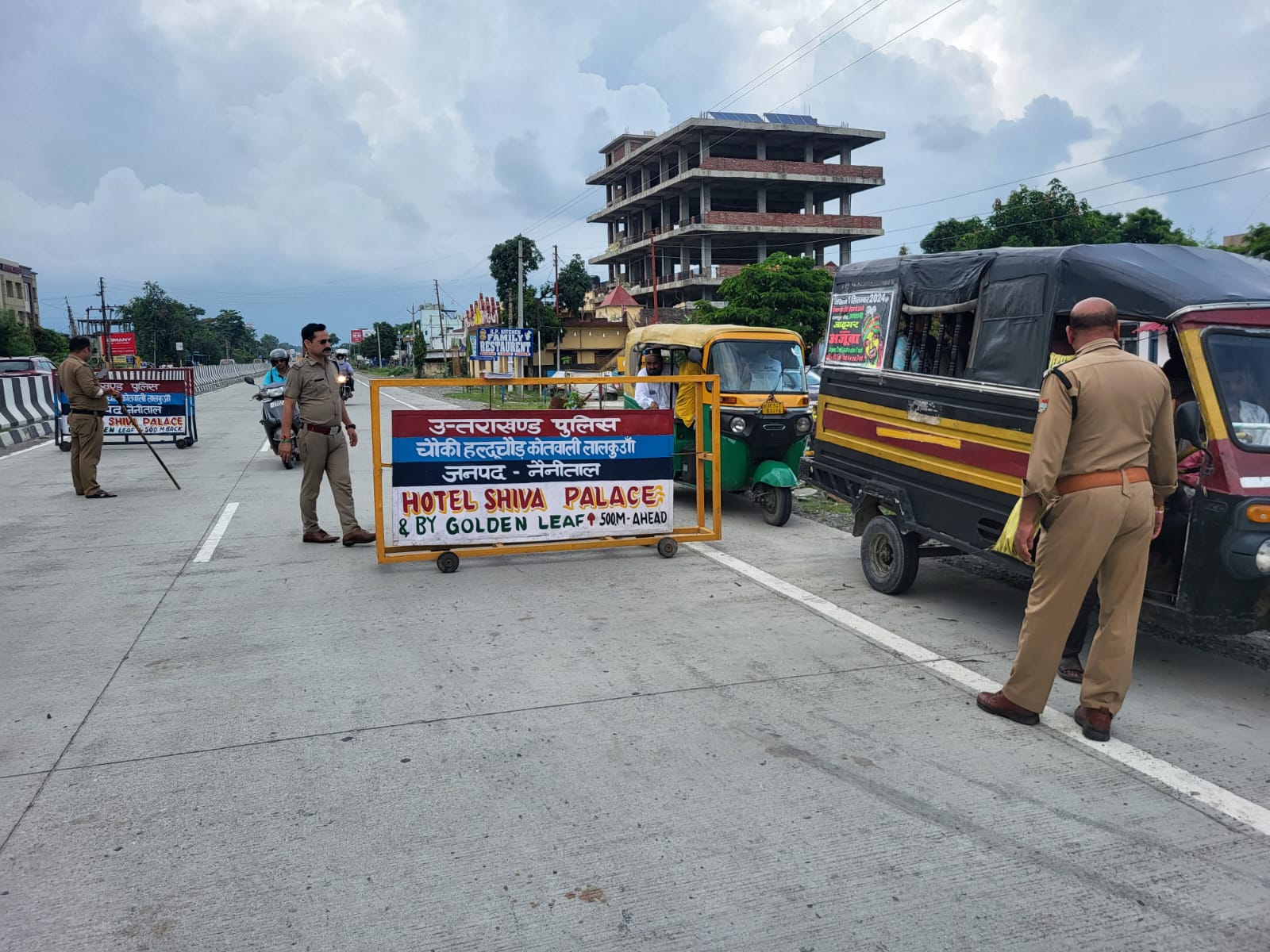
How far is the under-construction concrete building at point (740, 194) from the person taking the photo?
2840 inches

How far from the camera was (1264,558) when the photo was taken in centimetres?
439

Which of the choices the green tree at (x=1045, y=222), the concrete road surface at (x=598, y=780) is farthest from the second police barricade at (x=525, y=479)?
the green tree at (x=1045, y=222)

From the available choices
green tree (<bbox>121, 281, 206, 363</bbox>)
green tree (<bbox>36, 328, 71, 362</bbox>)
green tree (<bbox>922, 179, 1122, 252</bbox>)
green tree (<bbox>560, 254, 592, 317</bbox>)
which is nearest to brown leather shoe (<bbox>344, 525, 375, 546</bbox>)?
green tree (<bbox>922, 179, 1122, 252</bbox>)

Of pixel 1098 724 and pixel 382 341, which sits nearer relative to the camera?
pixel 1098 724

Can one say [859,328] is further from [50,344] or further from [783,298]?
[50,344]

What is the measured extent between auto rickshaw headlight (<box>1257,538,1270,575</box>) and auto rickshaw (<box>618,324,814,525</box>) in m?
5.24

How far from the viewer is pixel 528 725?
14.3 ft

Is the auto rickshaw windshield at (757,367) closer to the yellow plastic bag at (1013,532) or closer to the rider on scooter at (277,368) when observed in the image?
the yellow plastic bag at (1013,532)

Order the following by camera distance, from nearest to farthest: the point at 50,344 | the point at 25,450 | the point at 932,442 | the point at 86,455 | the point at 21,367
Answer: the point at 932,442 → the point at 86,455 → the point at 25,450 → the point at 21,367 → the point at 50,344

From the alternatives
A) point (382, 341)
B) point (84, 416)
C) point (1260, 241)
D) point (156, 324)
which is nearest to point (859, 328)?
point (84, 416)

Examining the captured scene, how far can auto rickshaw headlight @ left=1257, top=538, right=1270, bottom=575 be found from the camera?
4387mm

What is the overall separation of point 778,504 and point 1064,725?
5.32m

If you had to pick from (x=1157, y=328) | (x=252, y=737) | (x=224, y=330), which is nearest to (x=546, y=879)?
(x=252, y=737)

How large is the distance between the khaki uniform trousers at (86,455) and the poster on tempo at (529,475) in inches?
231
